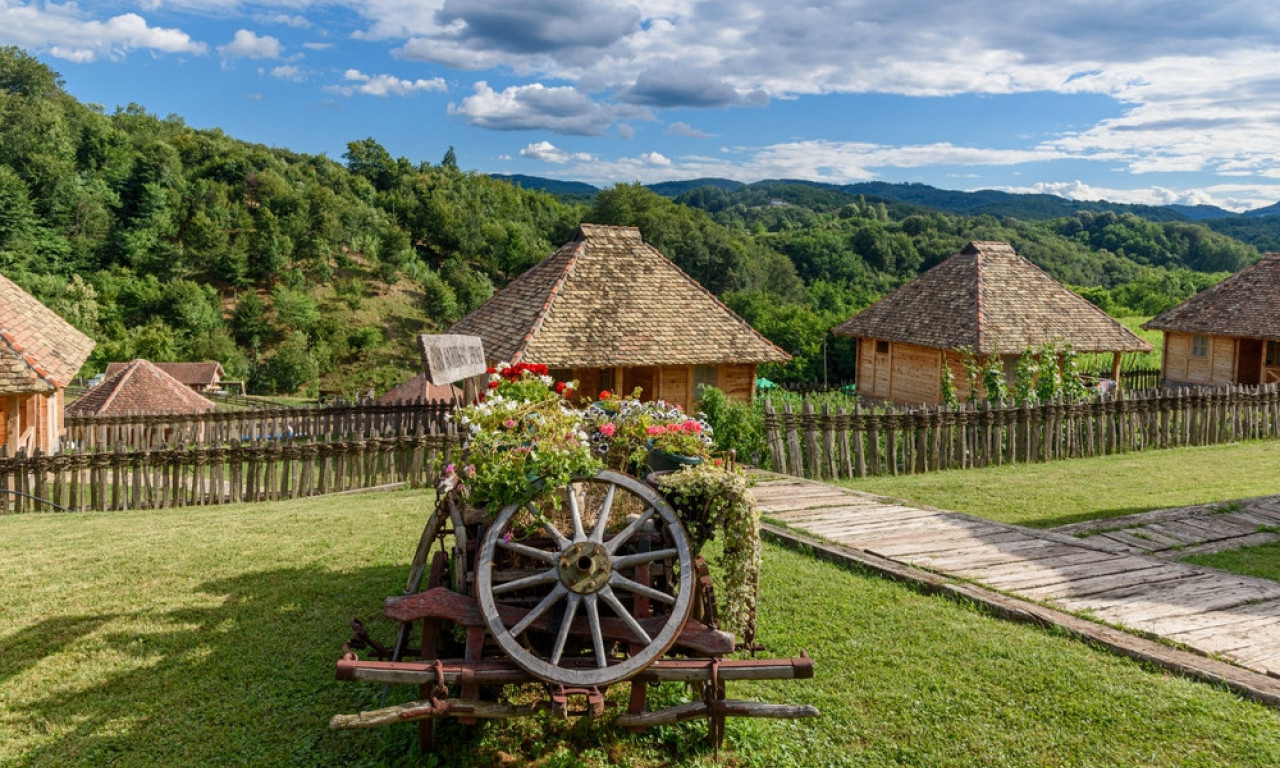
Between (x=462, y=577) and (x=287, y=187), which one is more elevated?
(x=287, y=187)

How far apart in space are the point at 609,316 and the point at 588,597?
15.1m

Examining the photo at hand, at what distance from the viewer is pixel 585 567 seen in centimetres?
410

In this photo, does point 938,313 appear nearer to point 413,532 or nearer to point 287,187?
point 413,532

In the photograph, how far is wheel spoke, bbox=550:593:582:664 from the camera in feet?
12.9

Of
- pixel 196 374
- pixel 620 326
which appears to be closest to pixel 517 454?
pixel 620 326

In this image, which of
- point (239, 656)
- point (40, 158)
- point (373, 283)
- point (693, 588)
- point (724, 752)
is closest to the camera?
point (693, 588)

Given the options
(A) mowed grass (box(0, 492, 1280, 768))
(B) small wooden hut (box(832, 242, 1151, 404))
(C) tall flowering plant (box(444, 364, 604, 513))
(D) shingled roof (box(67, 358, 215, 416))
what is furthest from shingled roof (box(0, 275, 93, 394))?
(B) small wooden hut (box(832, 242, 1151, 404))

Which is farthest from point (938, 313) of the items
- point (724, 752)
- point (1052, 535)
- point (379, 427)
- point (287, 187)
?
point (287, 187)

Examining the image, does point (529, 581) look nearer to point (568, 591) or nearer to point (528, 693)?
point (568, 591)

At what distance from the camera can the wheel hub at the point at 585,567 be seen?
4074mm

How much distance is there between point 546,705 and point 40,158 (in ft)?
286

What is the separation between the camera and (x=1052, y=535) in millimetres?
8617

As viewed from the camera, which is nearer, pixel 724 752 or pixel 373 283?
pixel 724 752

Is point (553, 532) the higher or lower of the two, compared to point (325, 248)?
lower
